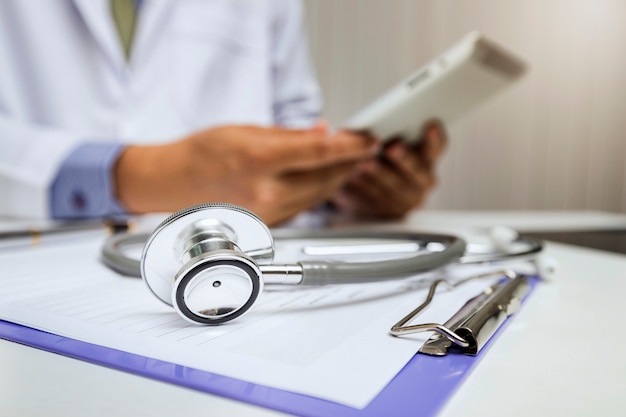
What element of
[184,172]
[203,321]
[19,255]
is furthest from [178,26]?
[203,321]

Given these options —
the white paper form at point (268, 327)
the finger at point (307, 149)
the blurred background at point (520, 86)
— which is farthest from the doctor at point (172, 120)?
the blurred background at point (520, 86)

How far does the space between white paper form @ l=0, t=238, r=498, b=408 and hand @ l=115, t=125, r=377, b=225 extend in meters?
0.21

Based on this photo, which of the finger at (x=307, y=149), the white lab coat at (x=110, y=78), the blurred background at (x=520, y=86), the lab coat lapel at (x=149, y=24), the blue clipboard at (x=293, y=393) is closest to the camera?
the blue clipboard at (x=293, y=393)

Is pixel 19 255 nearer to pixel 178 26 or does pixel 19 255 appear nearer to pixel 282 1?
pixel 178 26

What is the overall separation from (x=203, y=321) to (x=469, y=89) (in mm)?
483

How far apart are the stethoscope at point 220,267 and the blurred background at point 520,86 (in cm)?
124

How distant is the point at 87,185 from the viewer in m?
0.59

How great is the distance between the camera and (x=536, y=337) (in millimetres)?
224

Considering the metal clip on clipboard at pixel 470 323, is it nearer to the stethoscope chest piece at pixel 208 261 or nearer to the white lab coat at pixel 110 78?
the stethoscope chest piece at pixel 208 261

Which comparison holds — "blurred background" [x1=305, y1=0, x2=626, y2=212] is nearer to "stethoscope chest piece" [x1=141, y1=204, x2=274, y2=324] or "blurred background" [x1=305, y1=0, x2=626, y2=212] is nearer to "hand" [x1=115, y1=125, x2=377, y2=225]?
"hand" [x1=115, y1=125, x2=377, y2=225]

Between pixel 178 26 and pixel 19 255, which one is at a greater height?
pixel 178 26

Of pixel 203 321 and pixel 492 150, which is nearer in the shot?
pixel 203 321

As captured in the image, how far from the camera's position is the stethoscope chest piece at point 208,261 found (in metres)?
0.19

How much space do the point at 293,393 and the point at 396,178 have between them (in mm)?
608
